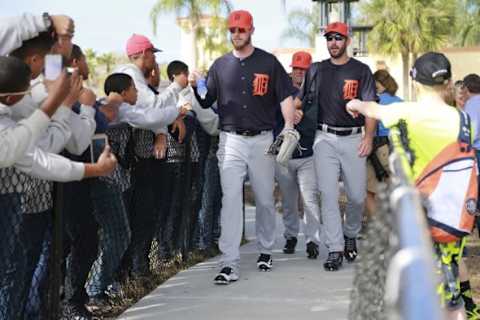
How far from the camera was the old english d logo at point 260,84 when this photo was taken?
6.55 metres

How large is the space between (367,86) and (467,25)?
54001 mm

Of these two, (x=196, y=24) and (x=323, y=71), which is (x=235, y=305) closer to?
(x=323, y=71)

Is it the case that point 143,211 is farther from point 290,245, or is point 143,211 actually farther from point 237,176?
point 290,245

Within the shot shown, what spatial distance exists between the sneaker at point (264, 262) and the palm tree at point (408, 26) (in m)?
43.1

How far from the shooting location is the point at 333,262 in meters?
6.82

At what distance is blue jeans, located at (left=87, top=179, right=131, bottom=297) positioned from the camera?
202 inches

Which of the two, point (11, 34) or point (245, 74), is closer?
point (11, 34)

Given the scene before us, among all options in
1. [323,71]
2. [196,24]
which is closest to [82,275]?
[323,71]

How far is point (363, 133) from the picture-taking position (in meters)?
7.11

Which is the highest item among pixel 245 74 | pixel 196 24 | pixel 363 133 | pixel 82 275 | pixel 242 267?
pixel 196 24

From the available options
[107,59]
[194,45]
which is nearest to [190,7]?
[194,45]

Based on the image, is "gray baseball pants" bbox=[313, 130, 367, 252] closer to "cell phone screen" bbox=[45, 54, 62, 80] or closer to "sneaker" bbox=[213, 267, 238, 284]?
"sneaker" bbox=[213, 267, 238, 284]

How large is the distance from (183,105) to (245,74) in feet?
1.81

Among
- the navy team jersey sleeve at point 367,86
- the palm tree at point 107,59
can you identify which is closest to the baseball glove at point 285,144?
the navy team jersey sleeve at point 367,86
